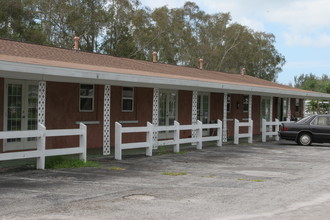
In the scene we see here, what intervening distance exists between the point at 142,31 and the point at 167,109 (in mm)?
26140

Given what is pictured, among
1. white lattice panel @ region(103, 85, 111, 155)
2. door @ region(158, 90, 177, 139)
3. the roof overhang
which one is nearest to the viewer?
the roof overhang

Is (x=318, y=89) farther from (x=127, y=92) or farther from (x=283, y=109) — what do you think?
(x=127, y=92)

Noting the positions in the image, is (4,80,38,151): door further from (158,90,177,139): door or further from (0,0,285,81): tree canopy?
(0,0,285,81): tree canopy

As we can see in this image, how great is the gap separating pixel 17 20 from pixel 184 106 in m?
23.9

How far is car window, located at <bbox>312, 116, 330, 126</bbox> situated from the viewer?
778 inches

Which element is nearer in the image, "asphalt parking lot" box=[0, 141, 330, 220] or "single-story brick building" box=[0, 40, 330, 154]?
"asphalt parking lot" box=[0, 141, 330, 220]

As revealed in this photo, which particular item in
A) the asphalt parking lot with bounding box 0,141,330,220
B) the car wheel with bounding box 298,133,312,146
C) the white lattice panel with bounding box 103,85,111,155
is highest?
the white lattice panel with bounding box 103,85,111,155

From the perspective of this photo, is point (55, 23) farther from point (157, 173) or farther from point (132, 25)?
point (157, 173)

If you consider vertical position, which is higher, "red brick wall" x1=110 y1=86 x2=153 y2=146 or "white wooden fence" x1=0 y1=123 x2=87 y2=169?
"red brick wall" x1=110 y1=86 x2=153 y2=146

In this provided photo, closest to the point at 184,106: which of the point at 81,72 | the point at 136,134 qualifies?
the point at 136,134

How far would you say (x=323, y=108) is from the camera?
46.9m

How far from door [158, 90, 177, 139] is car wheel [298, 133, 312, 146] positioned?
5712 millimetres

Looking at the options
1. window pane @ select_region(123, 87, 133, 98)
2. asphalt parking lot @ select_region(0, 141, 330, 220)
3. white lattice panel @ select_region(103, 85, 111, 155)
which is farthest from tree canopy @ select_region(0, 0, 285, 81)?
asphalt parking lot @ select_region(0, 141, 330, 220)

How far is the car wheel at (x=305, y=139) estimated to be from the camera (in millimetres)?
20062
